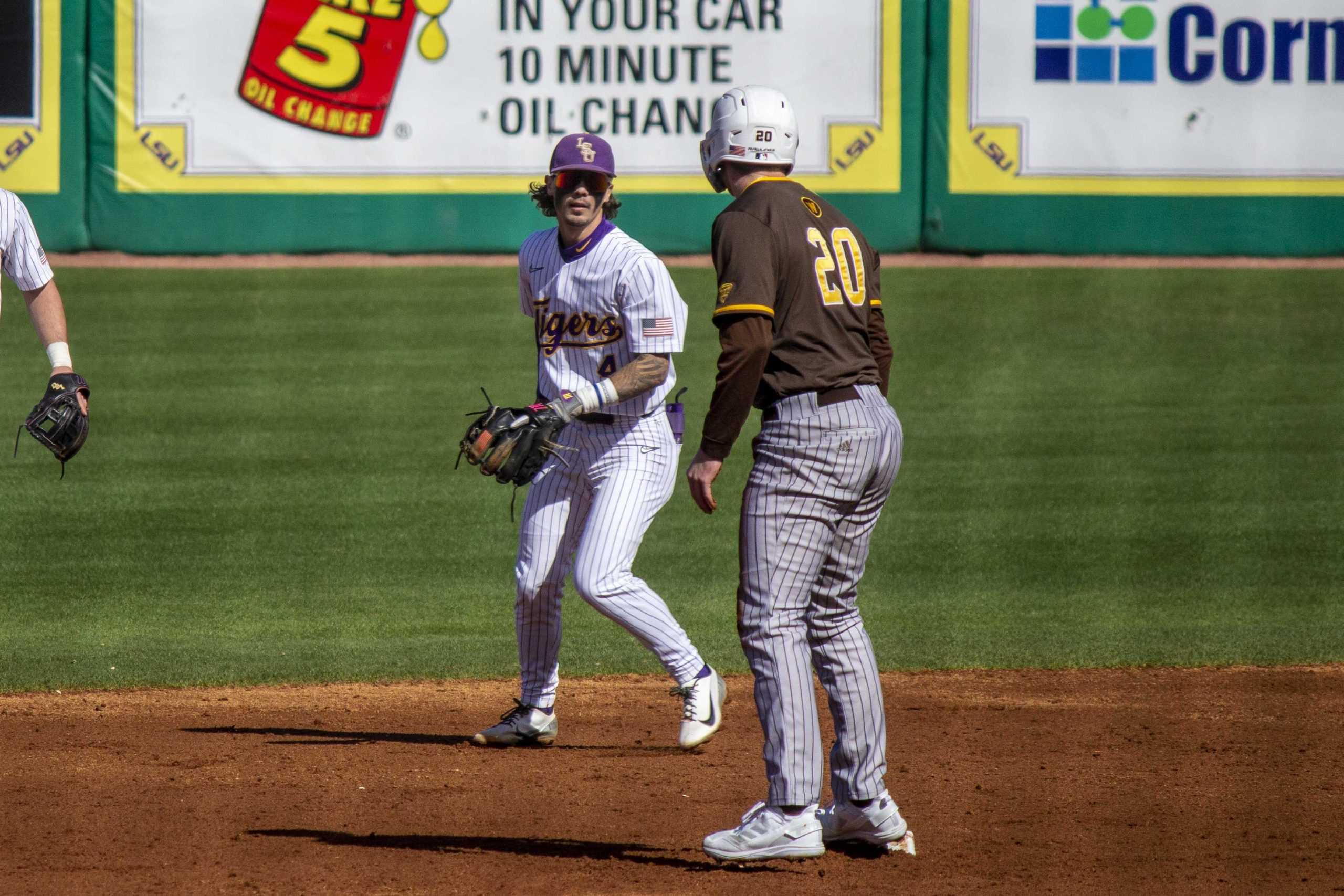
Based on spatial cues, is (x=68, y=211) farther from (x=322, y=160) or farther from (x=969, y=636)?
(x=969, y=636)

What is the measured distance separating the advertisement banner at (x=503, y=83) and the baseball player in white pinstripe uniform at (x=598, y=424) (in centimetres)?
1073

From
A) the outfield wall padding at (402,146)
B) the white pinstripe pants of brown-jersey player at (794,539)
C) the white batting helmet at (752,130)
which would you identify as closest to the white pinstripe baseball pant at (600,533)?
the white pinstripe pants of brown-jersey player at (794,539)

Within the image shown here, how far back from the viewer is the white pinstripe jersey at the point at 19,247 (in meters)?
5.11

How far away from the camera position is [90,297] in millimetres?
14938

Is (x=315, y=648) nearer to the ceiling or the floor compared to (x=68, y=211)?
nearer to the floor

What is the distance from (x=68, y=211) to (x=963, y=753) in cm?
1267

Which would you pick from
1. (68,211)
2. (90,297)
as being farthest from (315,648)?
(68,211)

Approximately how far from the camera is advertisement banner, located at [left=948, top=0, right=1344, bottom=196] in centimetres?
1568

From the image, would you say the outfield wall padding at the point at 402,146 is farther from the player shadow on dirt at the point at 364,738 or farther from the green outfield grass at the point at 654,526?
the player shadow on dirt at the point at 364,738

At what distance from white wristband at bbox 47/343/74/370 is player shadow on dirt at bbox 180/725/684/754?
4.22ft

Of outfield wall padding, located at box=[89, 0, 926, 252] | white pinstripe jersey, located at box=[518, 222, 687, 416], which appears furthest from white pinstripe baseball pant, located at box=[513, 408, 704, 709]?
outfield wall padding, located at box=[89, 0, 926, 252]

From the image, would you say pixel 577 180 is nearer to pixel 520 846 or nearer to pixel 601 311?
pixel 601 311

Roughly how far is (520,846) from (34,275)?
2.38 metres

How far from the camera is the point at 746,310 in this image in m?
3.79
